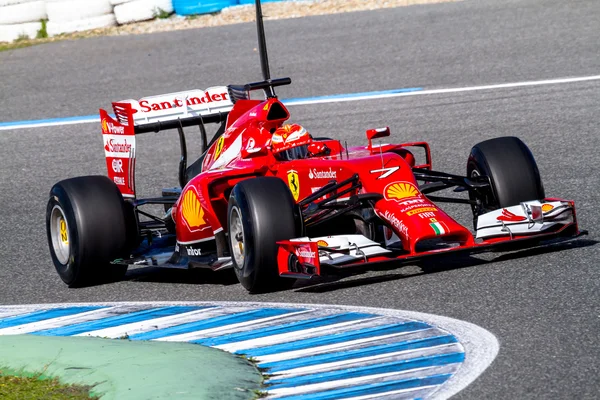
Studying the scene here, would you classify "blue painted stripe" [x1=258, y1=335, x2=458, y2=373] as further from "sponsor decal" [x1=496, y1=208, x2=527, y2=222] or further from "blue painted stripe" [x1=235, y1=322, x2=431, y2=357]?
"sponsor decal" [x1=496, y1=208, x2=527, y2=222]

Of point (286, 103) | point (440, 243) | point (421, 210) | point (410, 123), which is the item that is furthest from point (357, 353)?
point (286, 103)

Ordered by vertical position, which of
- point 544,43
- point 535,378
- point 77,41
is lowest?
point 535,378

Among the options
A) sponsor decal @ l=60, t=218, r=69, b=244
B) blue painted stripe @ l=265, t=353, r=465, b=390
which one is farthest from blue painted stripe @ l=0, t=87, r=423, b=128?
blue painted stripe @ l=265, t=353, r=465, b=390

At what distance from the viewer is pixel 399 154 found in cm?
713

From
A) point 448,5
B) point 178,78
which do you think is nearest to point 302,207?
point 178,78

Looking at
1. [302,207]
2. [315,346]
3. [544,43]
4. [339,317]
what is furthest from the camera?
[544,43]

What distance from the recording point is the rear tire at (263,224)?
6.03 meters

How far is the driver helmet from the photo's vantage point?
6.76 metres

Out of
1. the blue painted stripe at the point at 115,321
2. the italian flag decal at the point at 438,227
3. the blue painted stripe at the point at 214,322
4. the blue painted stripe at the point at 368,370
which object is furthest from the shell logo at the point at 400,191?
the blue painted stripe at the point at 368,370

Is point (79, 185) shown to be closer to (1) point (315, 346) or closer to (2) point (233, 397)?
(1) point (315, 346)

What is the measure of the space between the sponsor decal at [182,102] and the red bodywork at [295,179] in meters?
0.24

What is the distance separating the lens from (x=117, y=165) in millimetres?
7738

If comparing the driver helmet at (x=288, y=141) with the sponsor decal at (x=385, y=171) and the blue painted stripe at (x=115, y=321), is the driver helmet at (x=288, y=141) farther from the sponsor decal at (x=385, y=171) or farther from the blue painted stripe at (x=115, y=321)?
the blue painted stripe at (x=115, y=321)

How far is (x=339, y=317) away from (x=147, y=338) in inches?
38.2
